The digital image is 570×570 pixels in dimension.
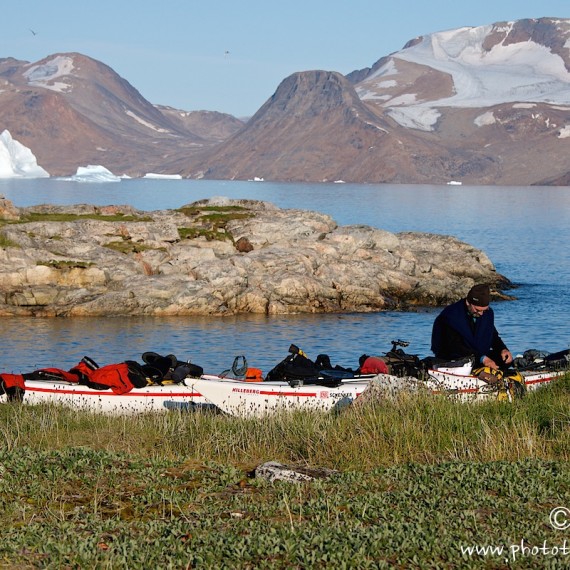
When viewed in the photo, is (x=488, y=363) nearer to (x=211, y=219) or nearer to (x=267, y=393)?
(x=267, y=393)

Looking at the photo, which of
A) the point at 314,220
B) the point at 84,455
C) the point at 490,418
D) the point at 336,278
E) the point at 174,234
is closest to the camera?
the point at 84,455

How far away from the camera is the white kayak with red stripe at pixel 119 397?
56.0 feet

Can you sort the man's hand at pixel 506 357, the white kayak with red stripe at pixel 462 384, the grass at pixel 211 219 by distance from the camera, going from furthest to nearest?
the grass at pixel 211 219
the man's hand at pixel 506 357
the white kayak with red stripe at pixel 462 384

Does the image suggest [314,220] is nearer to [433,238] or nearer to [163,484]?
[433,238]

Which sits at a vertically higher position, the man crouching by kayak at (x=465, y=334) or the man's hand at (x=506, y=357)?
the man crouching by kayak at (x=465, y=334)

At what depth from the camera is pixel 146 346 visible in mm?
33188

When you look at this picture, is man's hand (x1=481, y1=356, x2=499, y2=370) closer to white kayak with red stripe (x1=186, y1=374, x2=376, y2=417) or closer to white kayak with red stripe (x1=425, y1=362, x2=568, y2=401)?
white kayak with red stripe (x1=425, y1=362, x2=568, y2=401)

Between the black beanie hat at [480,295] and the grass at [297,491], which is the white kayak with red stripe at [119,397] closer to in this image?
the grass at [297,491]

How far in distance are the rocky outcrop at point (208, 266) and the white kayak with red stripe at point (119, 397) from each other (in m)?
21.0

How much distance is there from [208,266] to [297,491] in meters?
32.8

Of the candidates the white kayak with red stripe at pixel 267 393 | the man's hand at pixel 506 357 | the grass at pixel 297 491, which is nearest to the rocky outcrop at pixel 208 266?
the white kayak with red stripe at pixel 267 393

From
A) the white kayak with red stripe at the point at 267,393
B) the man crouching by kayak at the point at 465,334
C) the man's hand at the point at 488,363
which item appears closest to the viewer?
the man crouching by kayak at the point at 465,334

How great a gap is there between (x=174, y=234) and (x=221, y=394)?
3051cm

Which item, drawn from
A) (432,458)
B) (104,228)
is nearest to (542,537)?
(432,458)
